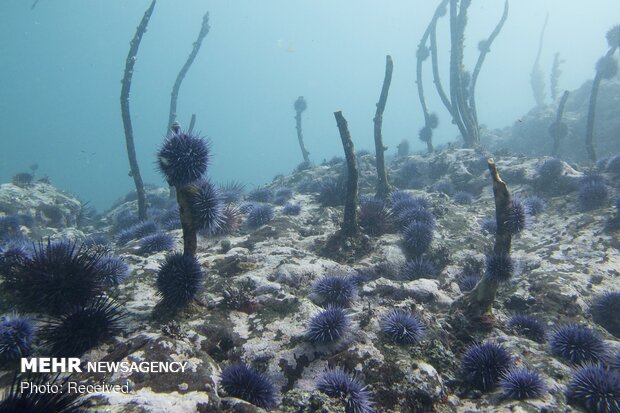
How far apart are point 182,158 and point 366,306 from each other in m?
4.43

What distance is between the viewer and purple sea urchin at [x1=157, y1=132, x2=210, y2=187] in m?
5.34

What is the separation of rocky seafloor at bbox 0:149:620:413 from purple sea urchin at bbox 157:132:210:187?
6.64ft

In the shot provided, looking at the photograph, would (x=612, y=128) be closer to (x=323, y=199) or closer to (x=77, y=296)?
(x=323, y=199)

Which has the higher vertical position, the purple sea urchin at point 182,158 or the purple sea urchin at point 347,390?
the purple sea urchin at point 182,158

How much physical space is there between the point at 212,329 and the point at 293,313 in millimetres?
1419

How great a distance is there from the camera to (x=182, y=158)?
5355mm

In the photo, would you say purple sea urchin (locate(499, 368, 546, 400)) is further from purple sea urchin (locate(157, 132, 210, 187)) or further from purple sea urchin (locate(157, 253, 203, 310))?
purple sea urchin (locate(157, 132, 210, 187))

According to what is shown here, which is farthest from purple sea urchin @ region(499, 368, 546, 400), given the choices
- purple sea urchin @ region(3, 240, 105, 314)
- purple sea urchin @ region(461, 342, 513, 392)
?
purple sea urchin @ region(3, 240, 105, 314)

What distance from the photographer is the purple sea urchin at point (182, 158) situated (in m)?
5.34

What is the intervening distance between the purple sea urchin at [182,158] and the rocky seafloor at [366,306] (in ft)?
6.64

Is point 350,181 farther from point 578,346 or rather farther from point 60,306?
point 60,306

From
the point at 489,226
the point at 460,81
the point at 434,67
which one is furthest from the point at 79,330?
the point at 434,67

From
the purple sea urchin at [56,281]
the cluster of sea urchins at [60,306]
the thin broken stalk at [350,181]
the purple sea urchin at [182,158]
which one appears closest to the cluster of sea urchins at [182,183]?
the purple sea urchin at [182,158]

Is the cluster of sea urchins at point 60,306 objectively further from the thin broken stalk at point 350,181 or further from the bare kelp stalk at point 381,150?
the bare kelp stalk at point 381,150
